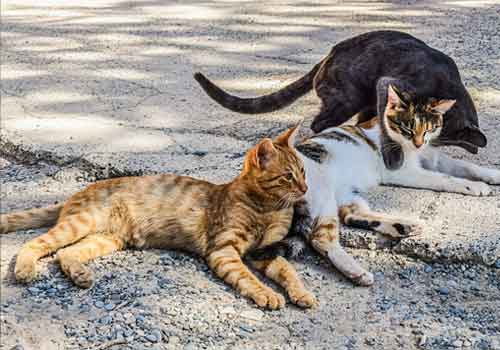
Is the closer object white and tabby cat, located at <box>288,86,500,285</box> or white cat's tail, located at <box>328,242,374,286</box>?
white cat's tail, located at <box>328,242,374,286</box>

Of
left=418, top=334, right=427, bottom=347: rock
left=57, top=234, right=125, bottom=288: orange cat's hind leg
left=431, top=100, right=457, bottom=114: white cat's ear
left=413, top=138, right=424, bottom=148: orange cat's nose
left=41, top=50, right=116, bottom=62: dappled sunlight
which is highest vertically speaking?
left=431, top=100, right=457, bottom=114: white cat's ear

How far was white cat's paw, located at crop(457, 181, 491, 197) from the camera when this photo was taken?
12.3 feet

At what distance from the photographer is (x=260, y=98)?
454cm

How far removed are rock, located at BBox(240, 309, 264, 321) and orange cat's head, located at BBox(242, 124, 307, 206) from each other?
0.61 metres

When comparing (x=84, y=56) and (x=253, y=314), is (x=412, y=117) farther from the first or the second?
(x=84, y=56)

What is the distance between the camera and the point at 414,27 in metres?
6.60

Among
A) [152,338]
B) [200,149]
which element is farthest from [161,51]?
[152,338]

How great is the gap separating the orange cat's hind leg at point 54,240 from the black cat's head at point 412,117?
1.55 metres

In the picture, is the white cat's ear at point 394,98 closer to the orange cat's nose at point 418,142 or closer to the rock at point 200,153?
the orange cat's nose at point 418,142

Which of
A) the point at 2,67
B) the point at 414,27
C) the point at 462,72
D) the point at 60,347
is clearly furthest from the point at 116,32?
the point at 60,347

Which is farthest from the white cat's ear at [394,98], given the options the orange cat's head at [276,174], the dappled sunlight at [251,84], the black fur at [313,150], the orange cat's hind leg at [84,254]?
the dappled sunlight at [251,84]

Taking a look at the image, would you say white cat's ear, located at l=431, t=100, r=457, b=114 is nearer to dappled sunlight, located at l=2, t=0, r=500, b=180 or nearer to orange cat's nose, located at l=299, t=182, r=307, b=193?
orange cat's nose, located at l=299, t=182, r=307, b=193

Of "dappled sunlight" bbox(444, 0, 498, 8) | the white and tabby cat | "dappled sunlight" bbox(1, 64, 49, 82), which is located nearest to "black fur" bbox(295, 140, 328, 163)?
the white and tabby cat

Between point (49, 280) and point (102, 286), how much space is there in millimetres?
209
